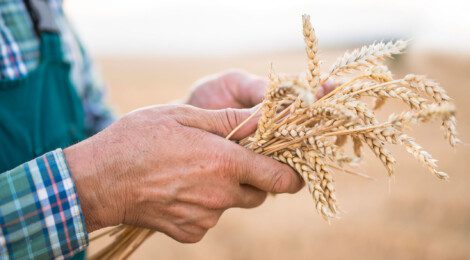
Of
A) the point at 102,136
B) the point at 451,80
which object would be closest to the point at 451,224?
the point at 102,136

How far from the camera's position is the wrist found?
1419 millimetres

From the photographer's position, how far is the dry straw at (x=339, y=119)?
124 centimetres

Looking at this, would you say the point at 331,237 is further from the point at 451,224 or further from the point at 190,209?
the point at 190,209

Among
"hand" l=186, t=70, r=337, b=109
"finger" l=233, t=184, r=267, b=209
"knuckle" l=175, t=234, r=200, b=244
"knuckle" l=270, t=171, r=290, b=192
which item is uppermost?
"hand" l=186, t=70, r=337, b=109

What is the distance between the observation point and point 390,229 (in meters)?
4.64

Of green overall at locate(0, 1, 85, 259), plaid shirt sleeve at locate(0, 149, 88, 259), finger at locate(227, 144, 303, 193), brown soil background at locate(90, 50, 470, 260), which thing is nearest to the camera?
plaid shirt sleeve at locate(0, 149, 88, 259)

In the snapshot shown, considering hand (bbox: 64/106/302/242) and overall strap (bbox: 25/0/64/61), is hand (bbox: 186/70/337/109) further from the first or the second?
overall strap (bbox: 25/0/64/61)

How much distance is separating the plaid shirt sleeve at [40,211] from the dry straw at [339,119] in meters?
0.60

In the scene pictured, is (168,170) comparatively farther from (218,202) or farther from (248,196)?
(248,196)

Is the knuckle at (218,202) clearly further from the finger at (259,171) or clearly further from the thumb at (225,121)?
the thumb at (225,121)

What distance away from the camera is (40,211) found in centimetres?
Result: 140

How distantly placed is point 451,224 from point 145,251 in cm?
310

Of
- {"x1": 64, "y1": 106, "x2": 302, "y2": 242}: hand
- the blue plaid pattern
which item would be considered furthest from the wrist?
the blue plaid pattern

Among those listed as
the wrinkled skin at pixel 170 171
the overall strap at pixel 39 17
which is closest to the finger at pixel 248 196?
the wrinkled skin at pixel 170 171
